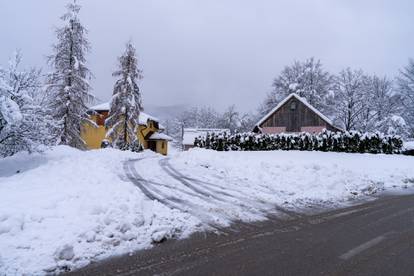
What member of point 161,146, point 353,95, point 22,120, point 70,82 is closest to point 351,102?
point 353,95

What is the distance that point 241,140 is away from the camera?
74.8 ft

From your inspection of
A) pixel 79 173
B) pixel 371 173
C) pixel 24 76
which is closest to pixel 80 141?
pixel 24 76

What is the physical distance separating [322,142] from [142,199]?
16018mm

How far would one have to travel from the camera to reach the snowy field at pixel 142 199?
496 cm

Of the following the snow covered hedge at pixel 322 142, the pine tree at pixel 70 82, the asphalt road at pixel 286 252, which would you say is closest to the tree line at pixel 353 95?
the snow covered hedge at pixel 322 142

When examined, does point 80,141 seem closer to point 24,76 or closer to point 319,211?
point 24,76

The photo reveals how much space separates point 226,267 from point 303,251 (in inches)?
60.0

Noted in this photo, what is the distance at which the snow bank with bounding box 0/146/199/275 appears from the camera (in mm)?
4578

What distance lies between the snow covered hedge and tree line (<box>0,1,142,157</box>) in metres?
12.4

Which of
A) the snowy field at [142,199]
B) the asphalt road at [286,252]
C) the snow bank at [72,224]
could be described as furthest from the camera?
the snowy field at [142,199]

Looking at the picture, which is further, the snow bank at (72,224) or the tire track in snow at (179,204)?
the tire track in snow at (179,204)

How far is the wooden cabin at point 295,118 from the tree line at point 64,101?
615 inches

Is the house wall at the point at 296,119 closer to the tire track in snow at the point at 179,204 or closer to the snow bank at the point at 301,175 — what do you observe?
the snow bank at the point at 301,175

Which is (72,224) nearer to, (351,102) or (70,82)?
(70,82)
